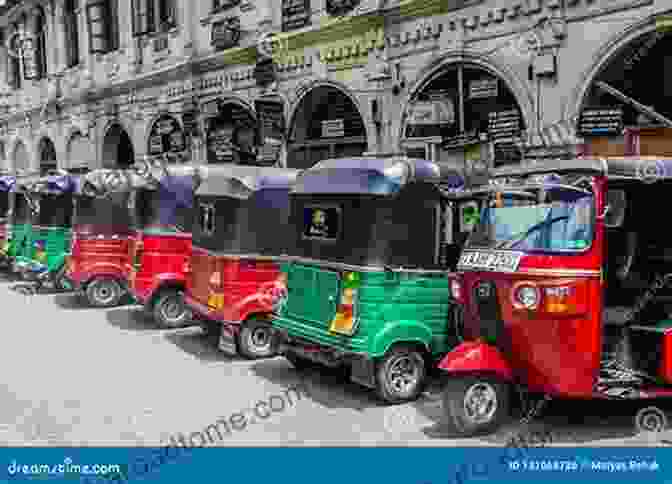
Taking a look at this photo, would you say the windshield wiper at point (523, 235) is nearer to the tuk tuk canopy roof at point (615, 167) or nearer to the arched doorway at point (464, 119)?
the tuk tuk canopy roof at point (615, 167)

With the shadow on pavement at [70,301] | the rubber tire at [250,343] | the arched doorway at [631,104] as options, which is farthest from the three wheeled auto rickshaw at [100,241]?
the arched doorway at [631,104]

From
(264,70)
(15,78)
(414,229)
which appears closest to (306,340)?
(414,229)

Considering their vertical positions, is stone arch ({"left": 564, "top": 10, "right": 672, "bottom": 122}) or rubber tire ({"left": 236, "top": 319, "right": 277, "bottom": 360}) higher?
stone arch ({"left": 564, "top": 10, "right": 672, "bottom": 122})

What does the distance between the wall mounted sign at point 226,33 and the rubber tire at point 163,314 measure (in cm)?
966

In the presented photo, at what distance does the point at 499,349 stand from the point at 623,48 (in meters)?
6.44

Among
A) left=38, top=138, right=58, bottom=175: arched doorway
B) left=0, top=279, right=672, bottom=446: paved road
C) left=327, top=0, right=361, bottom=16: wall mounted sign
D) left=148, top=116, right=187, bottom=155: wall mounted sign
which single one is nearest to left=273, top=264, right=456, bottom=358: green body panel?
left=0, top=279, right=672, bottom=446: paved road

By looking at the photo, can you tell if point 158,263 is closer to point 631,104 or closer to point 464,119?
point 464,119

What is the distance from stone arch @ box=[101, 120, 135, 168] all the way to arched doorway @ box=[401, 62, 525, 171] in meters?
14.7

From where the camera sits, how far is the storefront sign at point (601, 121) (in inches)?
430

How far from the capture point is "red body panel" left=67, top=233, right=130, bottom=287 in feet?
42.7

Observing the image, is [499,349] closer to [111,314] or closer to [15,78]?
[111,314]

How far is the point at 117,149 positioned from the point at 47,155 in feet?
24.6

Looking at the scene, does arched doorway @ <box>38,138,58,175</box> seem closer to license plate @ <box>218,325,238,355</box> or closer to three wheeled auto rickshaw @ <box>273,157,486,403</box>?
license plate @ <box>218,325,238,355</box>

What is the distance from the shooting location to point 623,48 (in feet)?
34.6
